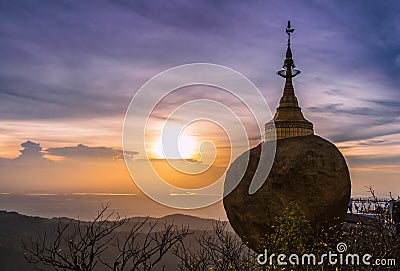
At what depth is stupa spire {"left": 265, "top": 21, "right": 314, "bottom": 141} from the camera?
67.2 feet

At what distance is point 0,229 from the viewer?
95.6 metres

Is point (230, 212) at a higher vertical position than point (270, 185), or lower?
lower

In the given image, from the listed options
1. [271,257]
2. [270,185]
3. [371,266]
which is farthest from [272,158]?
[371,266]

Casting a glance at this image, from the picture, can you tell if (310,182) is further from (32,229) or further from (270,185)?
(32,229)

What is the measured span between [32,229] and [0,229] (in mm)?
7041

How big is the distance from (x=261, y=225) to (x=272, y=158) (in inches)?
108

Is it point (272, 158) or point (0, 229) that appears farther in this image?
point (0, 229)

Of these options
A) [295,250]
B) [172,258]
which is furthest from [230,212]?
[172,258]

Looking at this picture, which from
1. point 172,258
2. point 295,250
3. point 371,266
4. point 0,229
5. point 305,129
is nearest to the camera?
point 371,266

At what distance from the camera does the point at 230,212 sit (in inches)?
691

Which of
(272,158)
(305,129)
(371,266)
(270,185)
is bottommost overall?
(371,266)

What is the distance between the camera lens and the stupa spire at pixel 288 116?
2048 centimetres

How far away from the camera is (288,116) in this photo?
21.3 meters

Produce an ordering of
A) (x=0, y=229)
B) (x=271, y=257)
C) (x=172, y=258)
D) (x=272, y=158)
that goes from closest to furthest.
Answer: (x=271, y=257) < (x=272, y=158) < (x=0, y=229) < (x=172, y=258)
